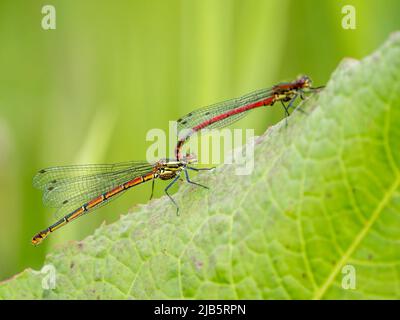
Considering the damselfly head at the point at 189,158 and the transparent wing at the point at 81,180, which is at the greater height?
Answer: the damselfly head at the point at 189,158

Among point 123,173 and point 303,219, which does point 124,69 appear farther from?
point 303,219

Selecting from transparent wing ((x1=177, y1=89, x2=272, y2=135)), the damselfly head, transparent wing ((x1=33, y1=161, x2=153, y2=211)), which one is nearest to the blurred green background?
transparent wing ((x1=33, y1=161, x2=153, y2=211))

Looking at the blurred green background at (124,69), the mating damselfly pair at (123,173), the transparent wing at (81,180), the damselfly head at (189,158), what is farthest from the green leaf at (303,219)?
the blurred green background at (124,69)

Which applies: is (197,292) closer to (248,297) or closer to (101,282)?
(248,297)

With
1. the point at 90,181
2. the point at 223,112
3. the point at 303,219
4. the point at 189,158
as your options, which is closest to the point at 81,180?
the point at 90,181

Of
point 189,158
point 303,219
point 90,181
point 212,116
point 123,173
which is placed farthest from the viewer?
point 90,181

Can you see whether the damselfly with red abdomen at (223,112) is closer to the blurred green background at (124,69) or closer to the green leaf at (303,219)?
the blurred green background at (124,69)

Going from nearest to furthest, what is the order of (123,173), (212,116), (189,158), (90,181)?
(189,158)
(212,116)
(123,173)
(90,181)

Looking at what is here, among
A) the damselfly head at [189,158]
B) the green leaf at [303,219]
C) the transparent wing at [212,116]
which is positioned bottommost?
the green leaf at [303,219]
